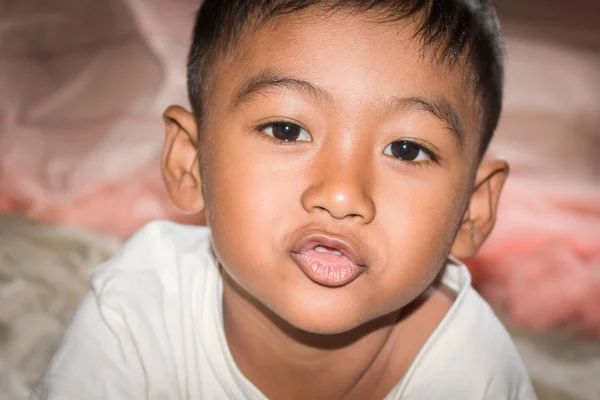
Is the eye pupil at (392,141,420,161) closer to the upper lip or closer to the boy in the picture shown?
the boy

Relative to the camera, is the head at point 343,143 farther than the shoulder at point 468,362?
No

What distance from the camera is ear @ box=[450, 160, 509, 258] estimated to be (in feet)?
3.59

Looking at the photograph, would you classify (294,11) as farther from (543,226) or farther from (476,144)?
(543,226)

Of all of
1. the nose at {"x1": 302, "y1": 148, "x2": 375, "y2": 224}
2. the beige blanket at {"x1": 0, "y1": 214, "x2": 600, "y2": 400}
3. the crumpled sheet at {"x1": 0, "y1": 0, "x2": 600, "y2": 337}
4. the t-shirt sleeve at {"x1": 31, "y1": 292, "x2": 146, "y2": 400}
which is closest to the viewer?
the nose at {"x1": 302, "y1": 148, "x2": 375, "y2": 224}

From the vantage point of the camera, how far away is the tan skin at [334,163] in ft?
2.75

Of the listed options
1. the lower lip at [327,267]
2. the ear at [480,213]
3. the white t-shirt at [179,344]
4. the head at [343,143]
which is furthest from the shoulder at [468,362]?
the lower lip at [327,267]

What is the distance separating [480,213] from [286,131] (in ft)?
1.22

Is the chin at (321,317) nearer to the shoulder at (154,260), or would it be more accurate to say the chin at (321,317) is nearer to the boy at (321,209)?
the boy at (321,209)

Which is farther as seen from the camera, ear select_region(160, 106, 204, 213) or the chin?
ear select_region(160, 106, 204, 213)

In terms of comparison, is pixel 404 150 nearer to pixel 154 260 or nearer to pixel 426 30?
pixel 426 30

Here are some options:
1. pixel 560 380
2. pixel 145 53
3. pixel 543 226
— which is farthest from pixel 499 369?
pixel 145 53

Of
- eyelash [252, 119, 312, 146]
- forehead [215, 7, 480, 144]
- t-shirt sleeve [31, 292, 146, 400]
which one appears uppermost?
forehead [215, 7, 480, 144]

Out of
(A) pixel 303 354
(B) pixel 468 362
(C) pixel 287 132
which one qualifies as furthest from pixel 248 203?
(B) pixel 468 362

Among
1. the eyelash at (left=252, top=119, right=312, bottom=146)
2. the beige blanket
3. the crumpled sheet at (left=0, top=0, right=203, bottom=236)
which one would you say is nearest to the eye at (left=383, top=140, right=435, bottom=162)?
the eyelash at (left=252, top=119, right=312, bottom=146)
